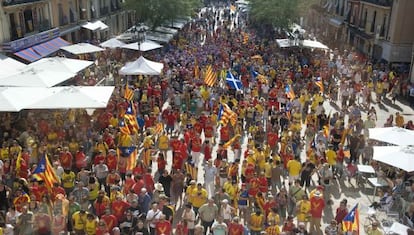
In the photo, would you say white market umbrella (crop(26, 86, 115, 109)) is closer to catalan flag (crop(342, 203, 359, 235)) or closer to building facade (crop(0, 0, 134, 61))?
catalan flag (crop(342, 203, 359, 235))

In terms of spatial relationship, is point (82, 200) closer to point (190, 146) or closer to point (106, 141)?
point (106, 141)

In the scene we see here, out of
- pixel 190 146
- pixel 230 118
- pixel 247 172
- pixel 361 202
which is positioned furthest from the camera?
pixel 230 118

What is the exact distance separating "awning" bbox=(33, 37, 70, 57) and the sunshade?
469 inches

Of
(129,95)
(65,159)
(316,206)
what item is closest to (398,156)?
(316,206)

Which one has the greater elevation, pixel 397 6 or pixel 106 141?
pixel 397 6

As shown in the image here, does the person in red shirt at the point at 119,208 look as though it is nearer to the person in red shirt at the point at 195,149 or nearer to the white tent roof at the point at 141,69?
the person in red shirt at the point at 195,149

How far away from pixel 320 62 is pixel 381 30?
782 cm

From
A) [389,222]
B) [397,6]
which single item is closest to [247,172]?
→ [389,222]

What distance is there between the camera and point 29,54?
25906mm

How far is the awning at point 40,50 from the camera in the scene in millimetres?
25347

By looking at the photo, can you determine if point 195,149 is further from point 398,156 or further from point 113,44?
point 113,44

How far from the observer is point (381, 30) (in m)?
34.6

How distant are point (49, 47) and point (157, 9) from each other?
9.93m

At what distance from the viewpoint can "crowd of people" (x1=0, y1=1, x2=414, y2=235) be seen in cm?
980
